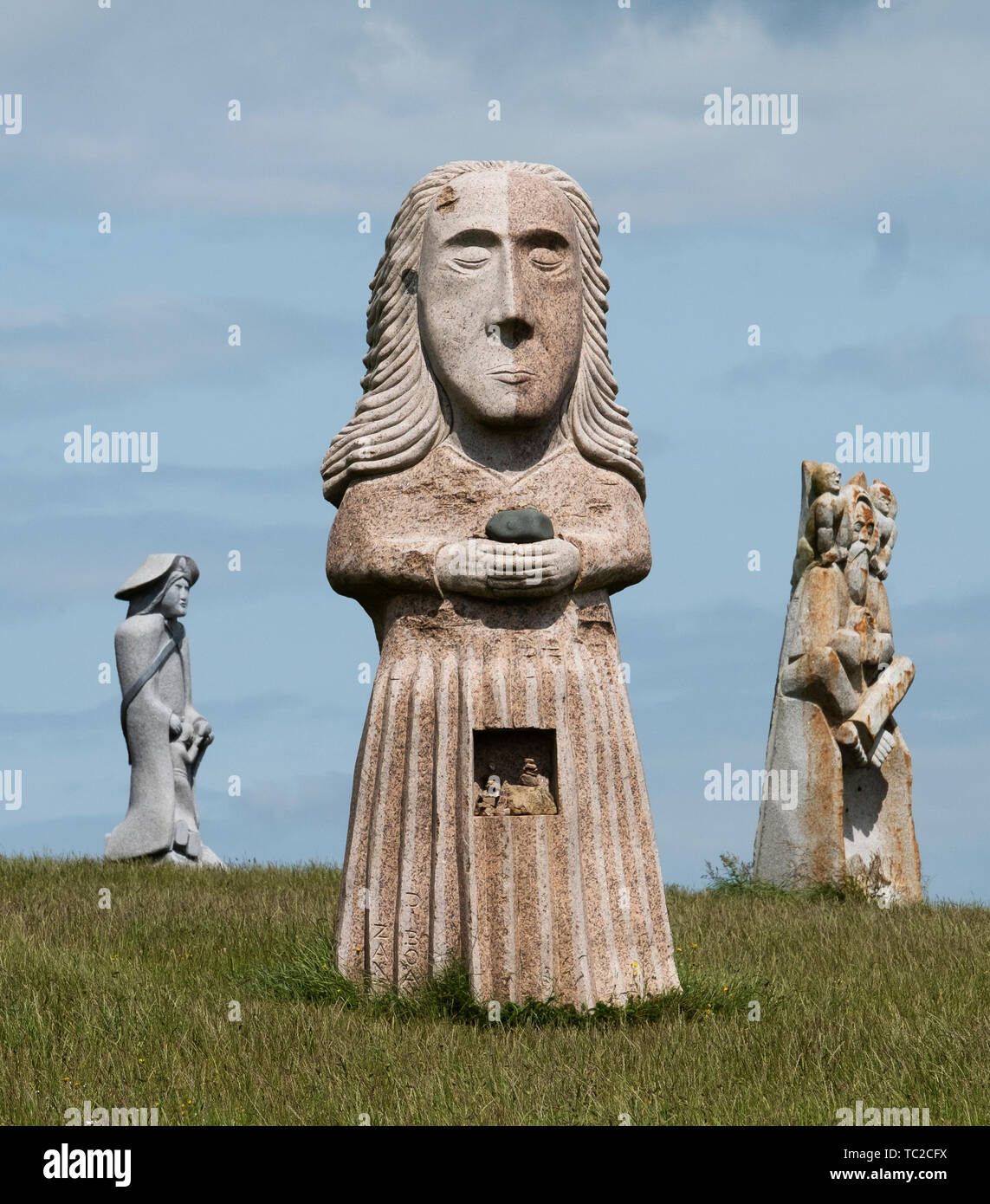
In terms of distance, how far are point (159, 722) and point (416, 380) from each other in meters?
8.37

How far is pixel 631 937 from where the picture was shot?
8.09 m

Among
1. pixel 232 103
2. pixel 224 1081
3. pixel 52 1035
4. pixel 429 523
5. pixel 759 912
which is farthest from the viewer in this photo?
pixel 759 912

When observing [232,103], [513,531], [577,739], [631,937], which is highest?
[232,103]

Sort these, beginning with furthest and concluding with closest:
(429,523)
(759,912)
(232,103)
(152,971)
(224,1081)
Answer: (759,912)
(232,103)
(152,971)
(429,523)
(224,1081)

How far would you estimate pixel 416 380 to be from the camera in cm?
833

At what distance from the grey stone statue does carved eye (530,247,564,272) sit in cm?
874

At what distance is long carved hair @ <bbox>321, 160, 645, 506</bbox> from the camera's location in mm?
8250

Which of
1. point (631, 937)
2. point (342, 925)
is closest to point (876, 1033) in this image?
point (631, 937)

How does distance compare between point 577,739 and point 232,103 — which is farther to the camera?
point 232,103

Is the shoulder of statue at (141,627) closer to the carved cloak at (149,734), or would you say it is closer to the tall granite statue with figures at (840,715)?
the carved cloak at (149,734)

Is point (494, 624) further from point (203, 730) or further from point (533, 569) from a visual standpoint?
point (203, 730)

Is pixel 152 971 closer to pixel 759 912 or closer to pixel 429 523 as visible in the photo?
pixel 429 523

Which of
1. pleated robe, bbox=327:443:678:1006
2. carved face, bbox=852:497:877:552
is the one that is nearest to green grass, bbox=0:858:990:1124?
pleated robe, bbox=327:443:678:1006

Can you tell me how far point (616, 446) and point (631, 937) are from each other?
2425 millimetres
